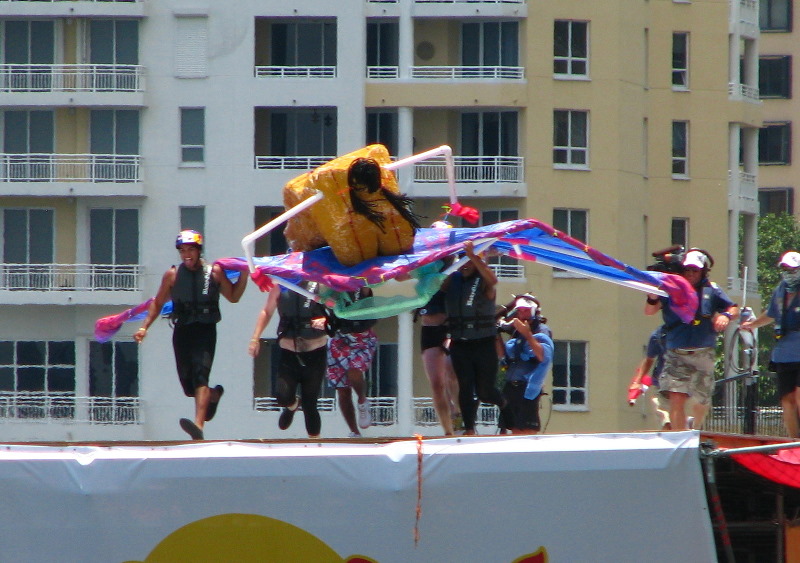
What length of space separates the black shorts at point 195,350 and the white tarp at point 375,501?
3881 mm

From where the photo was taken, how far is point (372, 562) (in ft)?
28.1

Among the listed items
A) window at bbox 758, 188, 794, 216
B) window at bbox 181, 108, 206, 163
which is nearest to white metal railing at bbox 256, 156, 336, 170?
window at bbox 181, 108, 206, 163

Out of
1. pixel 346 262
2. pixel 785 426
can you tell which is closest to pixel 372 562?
pixel 346 262

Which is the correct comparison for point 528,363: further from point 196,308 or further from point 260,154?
point 260,154

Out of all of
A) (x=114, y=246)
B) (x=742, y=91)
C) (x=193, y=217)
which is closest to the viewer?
(x=193, y=217)

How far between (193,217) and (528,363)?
984 inches

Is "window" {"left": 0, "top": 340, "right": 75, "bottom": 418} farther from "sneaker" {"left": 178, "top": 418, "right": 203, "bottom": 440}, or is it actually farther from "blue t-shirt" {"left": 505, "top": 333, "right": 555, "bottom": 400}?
"sneaker" {"left": 178, "top": 418, "right": 203, "bottom": 440}

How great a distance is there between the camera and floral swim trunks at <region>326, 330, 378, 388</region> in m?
13.1

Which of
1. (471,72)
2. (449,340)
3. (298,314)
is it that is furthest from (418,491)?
(471,72)

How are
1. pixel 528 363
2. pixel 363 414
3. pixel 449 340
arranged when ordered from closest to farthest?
pixel 449 340, pixel 363 414, pixel 528 363

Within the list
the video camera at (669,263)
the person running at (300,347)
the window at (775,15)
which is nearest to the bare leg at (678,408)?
the video camera at (669,263)

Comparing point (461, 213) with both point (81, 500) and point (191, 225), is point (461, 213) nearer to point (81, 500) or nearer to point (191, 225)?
point (81, 500)

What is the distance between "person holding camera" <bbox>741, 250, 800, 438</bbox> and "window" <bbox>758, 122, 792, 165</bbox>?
4968 centimetres

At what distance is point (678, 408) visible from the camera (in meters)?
12.2
